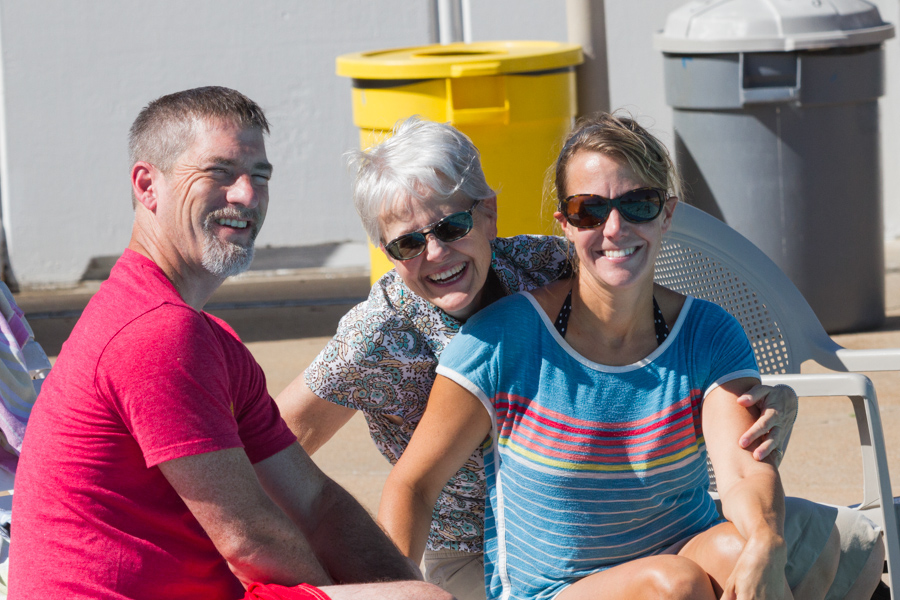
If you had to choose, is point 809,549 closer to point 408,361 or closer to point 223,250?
point 408,361

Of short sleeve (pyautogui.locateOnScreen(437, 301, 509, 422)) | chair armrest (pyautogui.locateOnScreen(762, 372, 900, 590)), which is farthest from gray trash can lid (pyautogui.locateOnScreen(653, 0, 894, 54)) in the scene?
short sleeve (pyautogui.locateOnScreen(437, 301, 509, 422))

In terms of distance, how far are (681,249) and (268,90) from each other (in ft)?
15.4

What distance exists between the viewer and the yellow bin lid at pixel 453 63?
15.5ft

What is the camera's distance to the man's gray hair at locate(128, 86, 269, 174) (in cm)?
197

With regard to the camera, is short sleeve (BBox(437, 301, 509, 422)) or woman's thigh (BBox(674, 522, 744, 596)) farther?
short sleeve (BBox(437, 301, 509, 422))

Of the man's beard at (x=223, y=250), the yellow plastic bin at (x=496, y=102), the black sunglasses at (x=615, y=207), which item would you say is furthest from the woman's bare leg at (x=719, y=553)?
the yellow plastic bin at (x=496, y=102)

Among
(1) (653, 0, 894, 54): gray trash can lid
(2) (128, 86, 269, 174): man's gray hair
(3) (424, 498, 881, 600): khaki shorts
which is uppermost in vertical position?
(1) (653, 0, 894, 54): gray trash can lid

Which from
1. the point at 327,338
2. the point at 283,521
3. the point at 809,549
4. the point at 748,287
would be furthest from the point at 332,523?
the point at 327,338

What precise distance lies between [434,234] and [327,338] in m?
3.51

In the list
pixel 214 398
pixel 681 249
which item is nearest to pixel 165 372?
pixel 214 398

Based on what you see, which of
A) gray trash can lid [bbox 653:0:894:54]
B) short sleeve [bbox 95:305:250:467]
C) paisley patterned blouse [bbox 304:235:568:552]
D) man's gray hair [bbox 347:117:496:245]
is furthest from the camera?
gray trash can lid [bbox 653:0:894:54]

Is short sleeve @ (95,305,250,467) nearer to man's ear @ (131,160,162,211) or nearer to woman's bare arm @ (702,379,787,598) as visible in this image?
man's ear @ (131,160,162,211)

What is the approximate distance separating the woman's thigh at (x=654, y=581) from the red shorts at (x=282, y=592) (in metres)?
0.49

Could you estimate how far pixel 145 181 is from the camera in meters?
1.99
